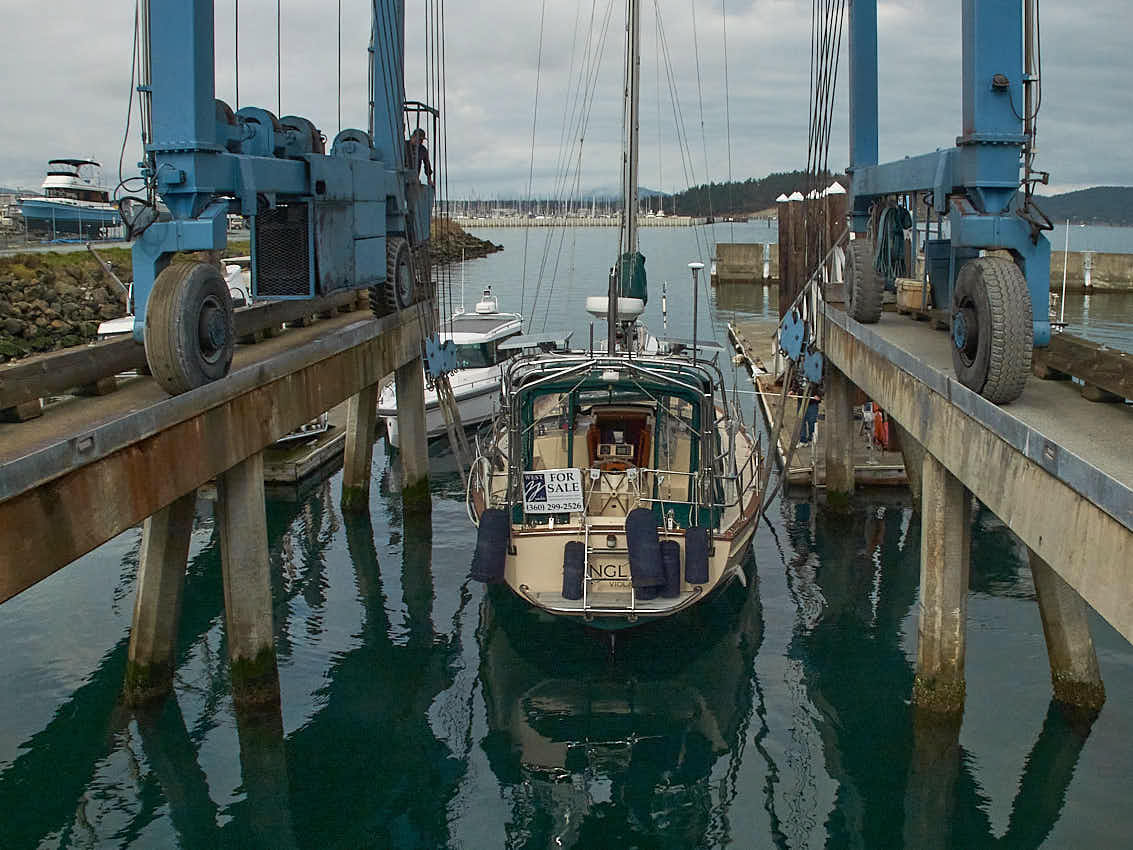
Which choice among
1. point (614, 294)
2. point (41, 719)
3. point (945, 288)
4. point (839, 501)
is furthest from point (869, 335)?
point (41, 719)

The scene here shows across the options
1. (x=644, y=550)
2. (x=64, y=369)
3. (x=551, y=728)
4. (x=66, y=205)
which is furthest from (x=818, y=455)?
(x=66, y=205)

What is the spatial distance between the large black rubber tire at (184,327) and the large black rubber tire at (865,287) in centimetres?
942

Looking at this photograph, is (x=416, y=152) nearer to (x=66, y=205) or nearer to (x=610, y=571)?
(x=610, y=571)

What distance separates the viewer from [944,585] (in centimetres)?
1094

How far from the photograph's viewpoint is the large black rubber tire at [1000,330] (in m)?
9.47

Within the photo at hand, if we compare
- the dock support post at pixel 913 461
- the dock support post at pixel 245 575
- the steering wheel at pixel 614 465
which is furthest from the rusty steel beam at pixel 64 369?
the dock support post at pixel 913 461

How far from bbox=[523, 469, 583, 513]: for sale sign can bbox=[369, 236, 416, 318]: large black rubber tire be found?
561cm

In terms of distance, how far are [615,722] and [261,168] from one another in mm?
7245

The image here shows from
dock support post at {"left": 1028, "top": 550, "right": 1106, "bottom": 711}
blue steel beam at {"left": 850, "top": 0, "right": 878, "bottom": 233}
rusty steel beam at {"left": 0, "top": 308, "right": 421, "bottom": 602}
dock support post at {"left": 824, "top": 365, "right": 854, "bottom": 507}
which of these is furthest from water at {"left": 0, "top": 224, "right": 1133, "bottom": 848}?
blue steel beam at {"left": 850, "top": 0, "right": 878, "bottom": 233}

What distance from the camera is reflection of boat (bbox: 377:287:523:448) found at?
25.1 m

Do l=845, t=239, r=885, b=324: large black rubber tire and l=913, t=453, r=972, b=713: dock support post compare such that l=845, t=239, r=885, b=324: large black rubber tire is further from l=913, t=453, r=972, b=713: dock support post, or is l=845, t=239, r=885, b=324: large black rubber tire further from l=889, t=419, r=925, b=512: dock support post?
l=913, t=453, r=972, b=713: dock support post

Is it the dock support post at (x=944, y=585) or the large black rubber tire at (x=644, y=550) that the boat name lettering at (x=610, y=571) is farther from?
the dock support post at (x=944, y=585)

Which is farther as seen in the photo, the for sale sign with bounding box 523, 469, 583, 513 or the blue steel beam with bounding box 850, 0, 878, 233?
the blue steel beam with bounding box 850, 0, 878, 233

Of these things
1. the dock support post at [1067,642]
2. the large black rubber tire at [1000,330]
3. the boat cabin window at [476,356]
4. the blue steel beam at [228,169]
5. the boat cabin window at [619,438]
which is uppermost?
the blue steel beam at [228,169]
